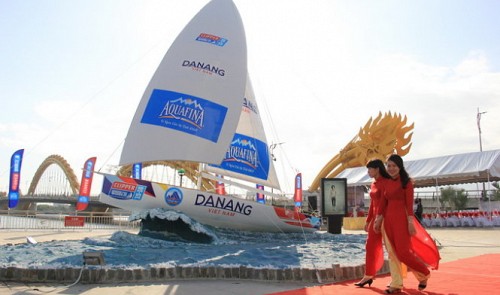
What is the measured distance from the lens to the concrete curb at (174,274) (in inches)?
224

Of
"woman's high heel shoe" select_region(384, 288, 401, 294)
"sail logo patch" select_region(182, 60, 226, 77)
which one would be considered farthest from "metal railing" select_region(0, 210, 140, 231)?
"woman's high heel shoe" select_region(384, 288, 401, 294)

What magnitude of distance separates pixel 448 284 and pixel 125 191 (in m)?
9.25

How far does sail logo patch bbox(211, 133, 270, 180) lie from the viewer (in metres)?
16.5

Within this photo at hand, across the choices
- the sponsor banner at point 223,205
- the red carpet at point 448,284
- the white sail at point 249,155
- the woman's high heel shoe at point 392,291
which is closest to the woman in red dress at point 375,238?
the red carpet at point 448,284

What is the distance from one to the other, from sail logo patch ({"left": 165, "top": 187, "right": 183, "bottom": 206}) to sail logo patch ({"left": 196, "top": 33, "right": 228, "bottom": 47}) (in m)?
5.70

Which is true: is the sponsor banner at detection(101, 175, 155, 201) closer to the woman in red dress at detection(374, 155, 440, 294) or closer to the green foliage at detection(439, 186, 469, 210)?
the woman in red dress at detection(374, 155, 440, 294)

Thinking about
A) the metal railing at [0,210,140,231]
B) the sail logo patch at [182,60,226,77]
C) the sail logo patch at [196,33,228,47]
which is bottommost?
the metal railing at [0,210,140,231]

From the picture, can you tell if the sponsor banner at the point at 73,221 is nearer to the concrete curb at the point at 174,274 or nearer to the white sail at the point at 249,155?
the white sail at the point at 249,155

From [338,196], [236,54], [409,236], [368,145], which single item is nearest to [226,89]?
[236,54]

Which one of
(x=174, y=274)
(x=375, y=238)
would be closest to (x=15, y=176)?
(x=174, y=274)

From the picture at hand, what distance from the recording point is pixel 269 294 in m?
4.98

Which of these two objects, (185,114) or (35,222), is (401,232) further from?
(35,222)

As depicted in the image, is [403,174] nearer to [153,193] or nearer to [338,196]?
[153,193]

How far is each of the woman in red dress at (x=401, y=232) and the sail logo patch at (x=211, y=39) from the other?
1059 cm
